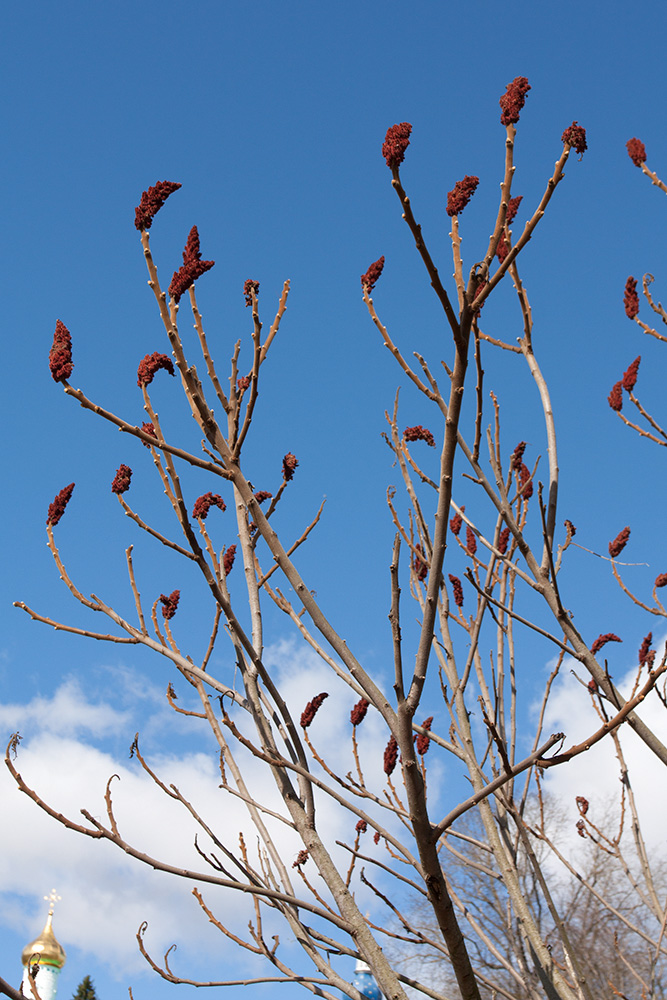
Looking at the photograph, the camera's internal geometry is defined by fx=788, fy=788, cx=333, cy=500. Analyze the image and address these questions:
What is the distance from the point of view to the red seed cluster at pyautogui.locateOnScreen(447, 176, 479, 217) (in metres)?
1.59

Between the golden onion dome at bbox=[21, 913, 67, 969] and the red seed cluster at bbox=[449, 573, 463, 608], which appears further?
the golden onion dome at bbox=[21, 913, 67, 969]

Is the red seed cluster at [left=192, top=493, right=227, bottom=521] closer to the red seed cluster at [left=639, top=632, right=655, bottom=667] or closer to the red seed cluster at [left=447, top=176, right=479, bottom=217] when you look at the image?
the red seed cluster at [left=447, top=176, right=479, bottom=217]

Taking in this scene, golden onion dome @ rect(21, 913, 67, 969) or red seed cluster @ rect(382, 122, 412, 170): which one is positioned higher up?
golden onion dome @ rect(21, 913, 67, 969)

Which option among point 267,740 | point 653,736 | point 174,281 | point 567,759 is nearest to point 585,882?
point 653,736

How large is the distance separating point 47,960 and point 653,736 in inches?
1019

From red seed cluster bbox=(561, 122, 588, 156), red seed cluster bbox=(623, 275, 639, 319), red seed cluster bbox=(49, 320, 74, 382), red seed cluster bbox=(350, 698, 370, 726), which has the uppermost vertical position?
red seed cluster bbox=(623, 275, 639, 319)

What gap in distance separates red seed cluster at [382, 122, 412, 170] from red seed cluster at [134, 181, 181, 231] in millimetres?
514

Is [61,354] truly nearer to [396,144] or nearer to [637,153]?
[396,144]

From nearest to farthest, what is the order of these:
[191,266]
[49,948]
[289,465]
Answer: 1. [191,266]
2. [289,465]
3. [49,948]

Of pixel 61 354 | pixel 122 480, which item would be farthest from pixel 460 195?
pixel 122 480

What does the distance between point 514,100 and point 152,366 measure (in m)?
0.98

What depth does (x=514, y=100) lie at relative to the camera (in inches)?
62.6

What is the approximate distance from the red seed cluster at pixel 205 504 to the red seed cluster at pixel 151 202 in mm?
989

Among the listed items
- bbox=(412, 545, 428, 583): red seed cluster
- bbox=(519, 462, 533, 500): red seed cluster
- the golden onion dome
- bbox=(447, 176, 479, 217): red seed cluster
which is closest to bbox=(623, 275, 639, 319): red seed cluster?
bbox=(519, 462, 533, 500): red seed cluster
